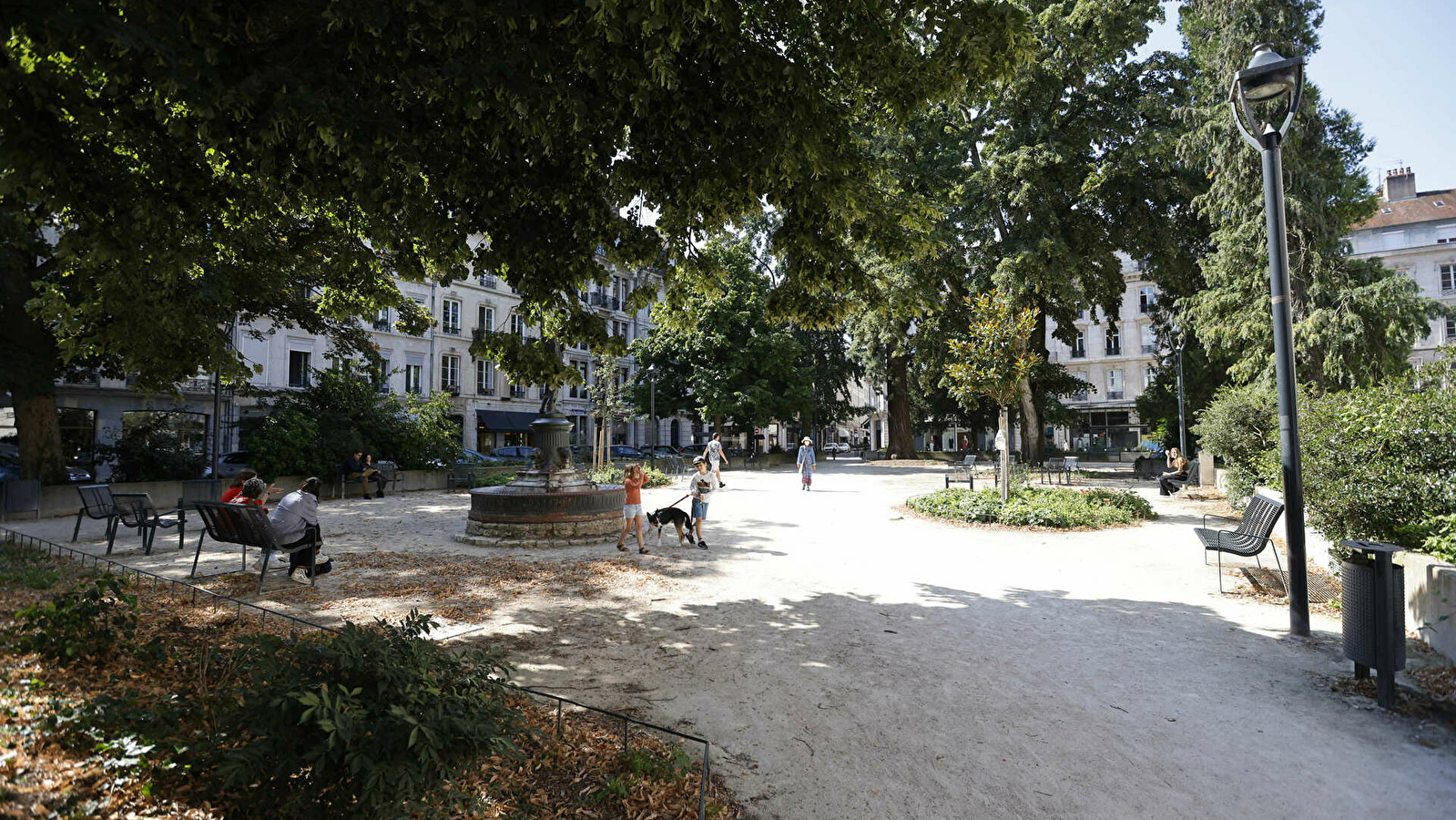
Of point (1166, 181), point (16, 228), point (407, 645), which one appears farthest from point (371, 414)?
point (1166, 181)

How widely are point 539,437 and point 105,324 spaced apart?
21.9 feet

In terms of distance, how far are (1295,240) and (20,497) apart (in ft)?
98.0

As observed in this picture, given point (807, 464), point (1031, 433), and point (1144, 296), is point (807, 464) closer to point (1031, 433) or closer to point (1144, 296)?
point (1031, 433)

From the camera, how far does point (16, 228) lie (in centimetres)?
1109

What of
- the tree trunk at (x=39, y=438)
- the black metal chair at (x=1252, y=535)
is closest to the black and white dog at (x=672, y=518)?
the black metal chair at (x=1252, y=535)

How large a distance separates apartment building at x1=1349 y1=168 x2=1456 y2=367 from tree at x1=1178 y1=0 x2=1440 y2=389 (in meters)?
35.6

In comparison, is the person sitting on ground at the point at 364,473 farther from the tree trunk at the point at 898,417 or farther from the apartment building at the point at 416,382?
the tree trunk at the point at 898,417

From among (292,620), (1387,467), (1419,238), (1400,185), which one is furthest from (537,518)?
(1400,185)

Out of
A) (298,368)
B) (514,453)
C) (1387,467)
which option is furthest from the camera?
(298,368)

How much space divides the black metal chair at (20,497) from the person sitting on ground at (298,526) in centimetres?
1077

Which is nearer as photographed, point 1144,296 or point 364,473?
point 364,473

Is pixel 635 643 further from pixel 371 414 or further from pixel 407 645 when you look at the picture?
pixel 371 414

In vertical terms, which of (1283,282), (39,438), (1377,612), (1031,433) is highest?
(1283,282)

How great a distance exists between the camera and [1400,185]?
47719 millimetres
